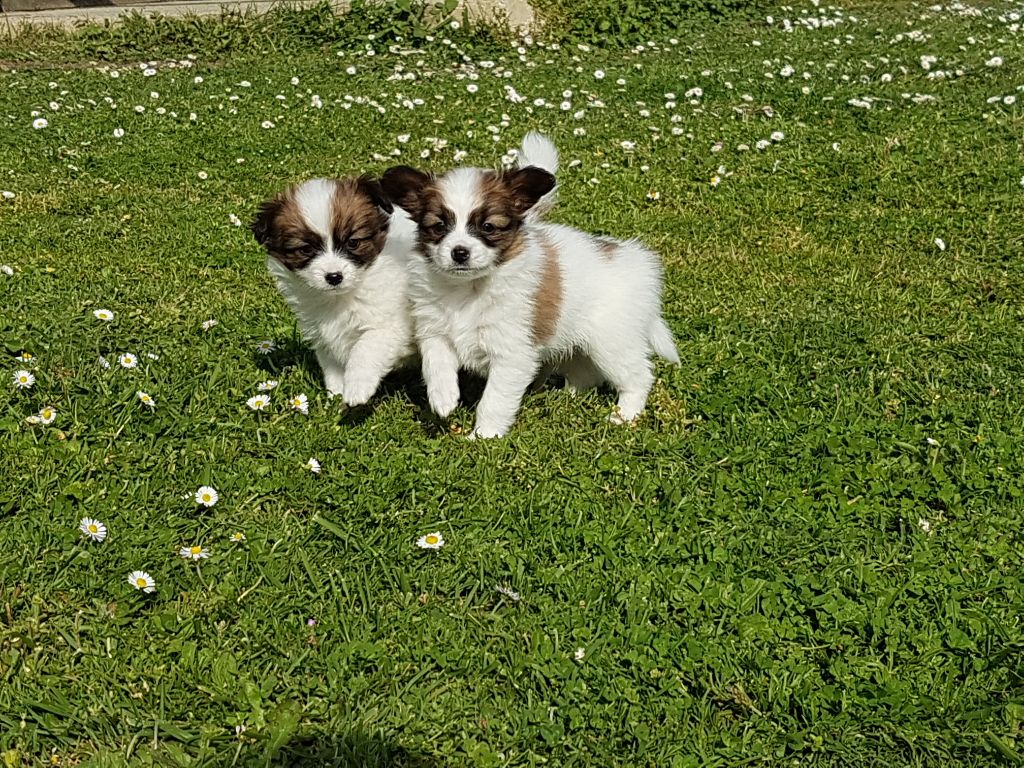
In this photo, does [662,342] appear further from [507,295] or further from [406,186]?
Answer: [406,186]

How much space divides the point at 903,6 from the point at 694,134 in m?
8.64

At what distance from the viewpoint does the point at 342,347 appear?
4.52 m

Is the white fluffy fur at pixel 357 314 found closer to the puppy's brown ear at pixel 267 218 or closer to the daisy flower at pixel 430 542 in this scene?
the puppy's brown ear at pixel 267 218

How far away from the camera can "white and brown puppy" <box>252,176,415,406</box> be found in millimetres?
4176

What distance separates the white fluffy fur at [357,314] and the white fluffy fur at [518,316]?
15 centimetres

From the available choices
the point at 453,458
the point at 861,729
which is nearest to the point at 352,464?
the point at 453,458

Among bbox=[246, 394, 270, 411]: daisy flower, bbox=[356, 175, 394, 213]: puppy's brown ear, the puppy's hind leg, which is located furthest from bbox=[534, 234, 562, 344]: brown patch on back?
bbox=[246, 394, 270, 411]: daisy flower

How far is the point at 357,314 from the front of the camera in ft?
14.5

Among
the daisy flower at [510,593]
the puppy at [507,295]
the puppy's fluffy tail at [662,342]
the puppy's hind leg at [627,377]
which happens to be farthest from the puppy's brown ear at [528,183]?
the daisy flower at [510,593]

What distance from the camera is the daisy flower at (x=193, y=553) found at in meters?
3.53

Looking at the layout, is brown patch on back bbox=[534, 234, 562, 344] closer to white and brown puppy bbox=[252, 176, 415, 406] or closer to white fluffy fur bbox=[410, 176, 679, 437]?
white fluffy fur bbox=[410, 176, 679, 437]

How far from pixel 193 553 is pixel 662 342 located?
2.45 m

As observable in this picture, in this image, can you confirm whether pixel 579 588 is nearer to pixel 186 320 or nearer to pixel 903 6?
pixel 186 320

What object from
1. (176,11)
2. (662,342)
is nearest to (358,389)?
Answer: (662,342)
